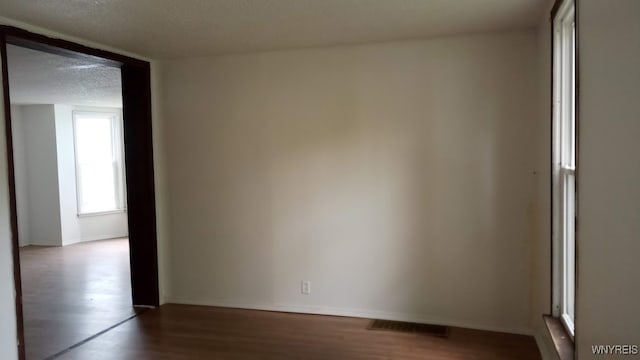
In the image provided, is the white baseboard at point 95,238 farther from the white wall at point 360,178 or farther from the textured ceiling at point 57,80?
the white wall at point 360,178

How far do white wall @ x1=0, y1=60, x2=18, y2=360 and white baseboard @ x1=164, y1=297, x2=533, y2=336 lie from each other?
Answer: 5.75 ft

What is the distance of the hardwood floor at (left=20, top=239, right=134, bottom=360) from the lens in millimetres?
4051

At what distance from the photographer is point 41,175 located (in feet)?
27.7

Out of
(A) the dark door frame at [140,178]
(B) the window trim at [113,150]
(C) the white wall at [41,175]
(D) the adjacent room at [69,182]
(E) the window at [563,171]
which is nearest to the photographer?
(E) the window at [563,171]

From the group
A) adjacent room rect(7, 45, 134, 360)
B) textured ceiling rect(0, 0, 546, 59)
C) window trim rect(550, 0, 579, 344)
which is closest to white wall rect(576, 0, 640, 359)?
window trim rect(550, 0, 579, 344)

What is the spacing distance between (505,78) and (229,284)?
3009 millimetres

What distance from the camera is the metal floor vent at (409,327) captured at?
12.8 feet

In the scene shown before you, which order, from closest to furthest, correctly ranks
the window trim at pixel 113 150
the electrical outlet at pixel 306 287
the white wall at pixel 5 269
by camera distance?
the white wall at pixel 5 269 < the electrical outlet at pixel 306 287 < the window trim at pixel 113 150

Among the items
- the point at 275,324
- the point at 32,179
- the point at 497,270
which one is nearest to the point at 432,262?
the point at 497,270

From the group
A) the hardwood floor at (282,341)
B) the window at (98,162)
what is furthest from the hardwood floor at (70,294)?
the window at (98,162)

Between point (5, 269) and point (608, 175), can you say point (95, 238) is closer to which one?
point (5, 269)

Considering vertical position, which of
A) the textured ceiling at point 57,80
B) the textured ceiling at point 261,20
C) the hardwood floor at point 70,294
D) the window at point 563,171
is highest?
the textured ceiling at point 57,80

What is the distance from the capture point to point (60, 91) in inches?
260

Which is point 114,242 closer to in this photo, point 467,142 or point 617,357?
point 467,142
